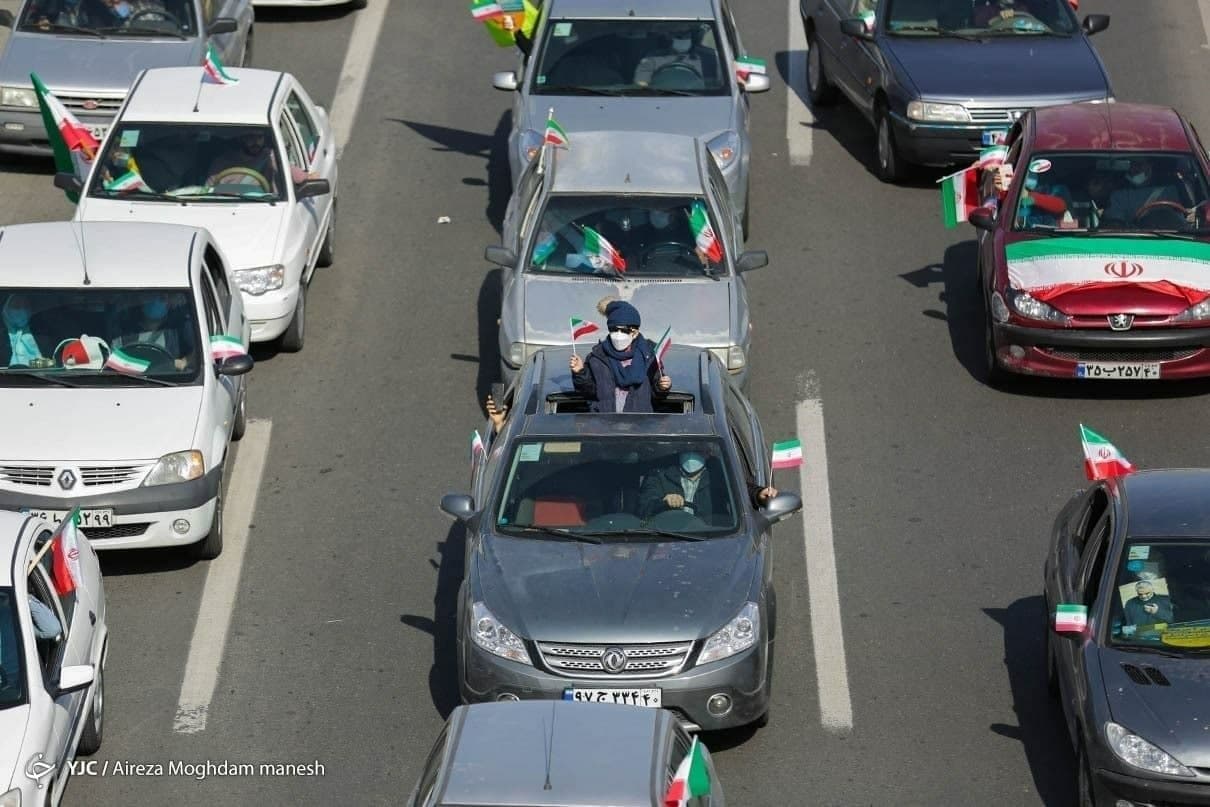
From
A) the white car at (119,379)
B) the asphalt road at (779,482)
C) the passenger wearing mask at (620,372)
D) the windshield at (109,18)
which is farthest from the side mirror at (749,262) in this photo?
the windshield at (109,18)

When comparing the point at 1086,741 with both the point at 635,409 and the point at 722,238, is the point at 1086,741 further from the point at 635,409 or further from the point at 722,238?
the point at 722,238

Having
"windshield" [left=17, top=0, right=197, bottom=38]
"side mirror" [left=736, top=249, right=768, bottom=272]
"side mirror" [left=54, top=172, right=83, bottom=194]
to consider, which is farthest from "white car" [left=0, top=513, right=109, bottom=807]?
"windshield" [left=17, top=0, right=197, bottom=38]

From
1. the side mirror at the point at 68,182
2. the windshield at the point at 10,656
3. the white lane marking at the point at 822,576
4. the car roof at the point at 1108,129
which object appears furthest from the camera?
the side mirror at the point at 68,182

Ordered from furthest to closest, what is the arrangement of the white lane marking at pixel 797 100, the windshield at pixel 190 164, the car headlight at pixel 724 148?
1. the white lane marking at pixel 797 100
2. the car headlight at pixel 724 148
3. the windshield at pixel 190 164

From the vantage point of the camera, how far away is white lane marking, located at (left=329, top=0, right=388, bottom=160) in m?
22.3

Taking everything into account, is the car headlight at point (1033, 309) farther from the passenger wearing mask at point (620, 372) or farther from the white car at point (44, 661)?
the white car at point (44, 661)

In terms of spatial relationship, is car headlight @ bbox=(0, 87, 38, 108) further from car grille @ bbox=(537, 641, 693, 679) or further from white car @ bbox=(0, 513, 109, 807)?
car grille @ bbox=(537, 641, 693, 679)

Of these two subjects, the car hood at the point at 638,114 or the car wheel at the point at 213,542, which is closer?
the car wheel at the point at 213,542

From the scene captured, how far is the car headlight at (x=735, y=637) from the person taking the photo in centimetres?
1137

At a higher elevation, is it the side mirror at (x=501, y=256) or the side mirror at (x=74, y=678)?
the side mirror at (x=74, y=678)

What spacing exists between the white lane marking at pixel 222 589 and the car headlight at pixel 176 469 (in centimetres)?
78

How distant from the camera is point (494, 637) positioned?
11445mm

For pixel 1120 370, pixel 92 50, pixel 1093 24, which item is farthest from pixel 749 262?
pixel 92 50

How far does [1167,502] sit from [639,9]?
370 inches
